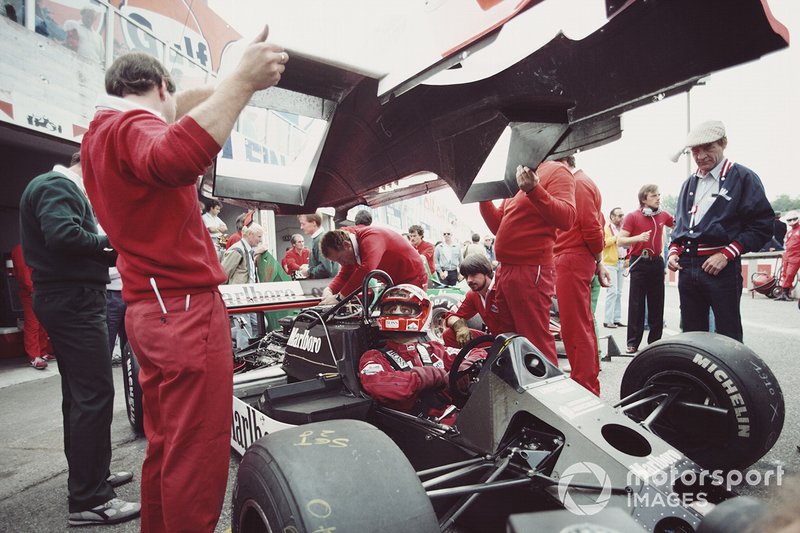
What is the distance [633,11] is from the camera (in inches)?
57.0

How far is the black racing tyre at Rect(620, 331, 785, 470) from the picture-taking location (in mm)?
1971

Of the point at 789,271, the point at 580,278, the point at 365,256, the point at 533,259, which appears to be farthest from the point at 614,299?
the point at 789,271

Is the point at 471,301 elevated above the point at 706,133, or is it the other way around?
the point at 706,133

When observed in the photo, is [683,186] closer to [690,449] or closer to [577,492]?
[690,449]

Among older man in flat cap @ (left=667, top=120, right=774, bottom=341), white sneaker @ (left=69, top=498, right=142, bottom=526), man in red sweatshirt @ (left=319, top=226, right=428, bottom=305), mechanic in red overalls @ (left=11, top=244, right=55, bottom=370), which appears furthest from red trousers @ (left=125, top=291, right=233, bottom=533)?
mechanic in red overalls @ (left=11, top=244, right=55, bottom=370)

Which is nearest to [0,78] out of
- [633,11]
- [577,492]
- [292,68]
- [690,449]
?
[292,68]

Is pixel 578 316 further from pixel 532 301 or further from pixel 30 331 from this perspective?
pixel 30 331

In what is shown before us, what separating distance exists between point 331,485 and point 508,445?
801 mm

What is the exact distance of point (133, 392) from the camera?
10.5ft

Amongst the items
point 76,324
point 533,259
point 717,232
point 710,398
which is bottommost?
point 710,398

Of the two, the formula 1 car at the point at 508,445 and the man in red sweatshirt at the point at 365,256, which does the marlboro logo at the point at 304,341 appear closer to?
the formula 1 car at the point at 508,445

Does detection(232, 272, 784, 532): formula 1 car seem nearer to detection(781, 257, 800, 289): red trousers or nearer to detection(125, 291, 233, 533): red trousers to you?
detection(125, 291, 233, 533): red trousers

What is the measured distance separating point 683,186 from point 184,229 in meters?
3.20

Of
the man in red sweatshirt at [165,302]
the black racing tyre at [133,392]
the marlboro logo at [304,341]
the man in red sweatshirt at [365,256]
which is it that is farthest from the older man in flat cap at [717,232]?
the black racing tyre at [133,392]
